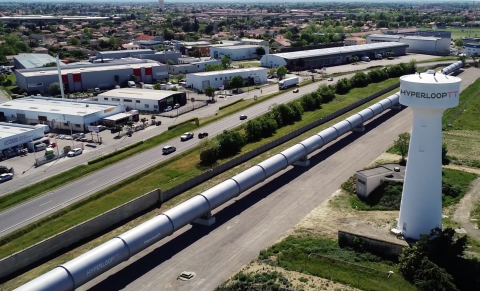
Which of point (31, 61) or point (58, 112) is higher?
point (31, 61)

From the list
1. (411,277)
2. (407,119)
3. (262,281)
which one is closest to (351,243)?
(411,277)

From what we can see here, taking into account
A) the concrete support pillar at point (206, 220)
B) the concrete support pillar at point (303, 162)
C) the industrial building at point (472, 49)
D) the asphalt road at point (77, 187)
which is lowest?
the asphalt road at point (77, 187)

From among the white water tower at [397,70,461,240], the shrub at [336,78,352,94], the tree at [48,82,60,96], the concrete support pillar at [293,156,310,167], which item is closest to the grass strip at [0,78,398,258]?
the concrete support pillar at [293,156,310,167]

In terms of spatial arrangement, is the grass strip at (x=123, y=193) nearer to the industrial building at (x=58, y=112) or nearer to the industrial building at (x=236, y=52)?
the industrial building at (x=58, y=112)

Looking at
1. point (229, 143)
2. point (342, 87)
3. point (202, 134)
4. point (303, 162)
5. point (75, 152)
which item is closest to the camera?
point (303, 162)

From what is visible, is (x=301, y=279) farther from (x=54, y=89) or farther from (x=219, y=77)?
(x=54, y=89)

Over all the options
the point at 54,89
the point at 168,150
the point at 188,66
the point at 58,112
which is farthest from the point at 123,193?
the point at 188,66

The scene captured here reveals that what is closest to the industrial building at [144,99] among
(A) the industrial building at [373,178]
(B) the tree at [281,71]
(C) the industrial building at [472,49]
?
(B) the tree at [281,71]
